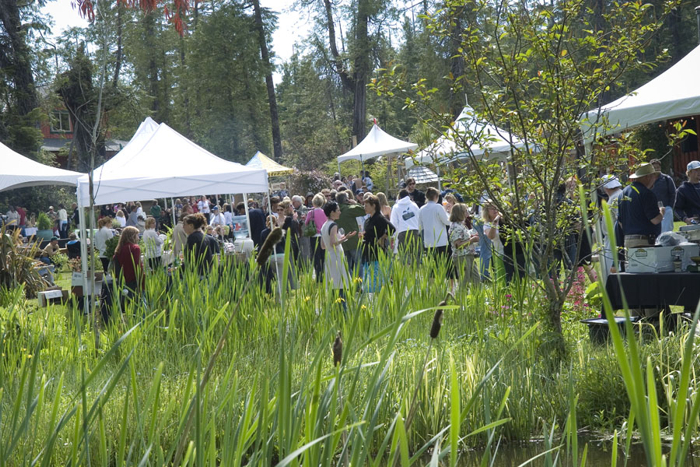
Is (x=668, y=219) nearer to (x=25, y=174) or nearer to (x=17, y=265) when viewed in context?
(x=25, y=174)

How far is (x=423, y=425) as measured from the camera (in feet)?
12.2

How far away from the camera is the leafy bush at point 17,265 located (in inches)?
409

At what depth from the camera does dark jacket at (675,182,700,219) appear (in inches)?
342

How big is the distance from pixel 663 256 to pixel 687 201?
3.55 meters

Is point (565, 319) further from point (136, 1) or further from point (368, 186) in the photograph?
point (368, 186)

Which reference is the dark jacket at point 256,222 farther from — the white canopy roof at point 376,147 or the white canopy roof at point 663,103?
the white canopy roof at point 376,147

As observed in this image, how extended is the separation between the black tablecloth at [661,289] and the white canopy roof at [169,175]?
5675 millimetres

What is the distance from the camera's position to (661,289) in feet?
18.1

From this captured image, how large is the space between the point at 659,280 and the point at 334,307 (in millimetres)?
2434

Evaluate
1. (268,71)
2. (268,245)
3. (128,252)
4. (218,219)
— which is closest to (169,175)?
(128,252)

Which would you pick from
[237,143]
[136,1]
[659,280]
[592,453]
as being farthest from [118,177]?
[237,143]

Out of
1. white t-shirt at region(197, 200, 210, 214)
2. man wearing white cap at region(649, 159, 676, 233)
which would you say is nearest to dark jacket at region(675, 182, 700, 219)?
man wearing white cap at region(649, 159, 676, 233)

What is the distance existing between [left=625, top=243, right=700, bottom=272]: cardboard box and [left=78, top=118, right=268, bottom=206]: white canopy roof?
5659 mm

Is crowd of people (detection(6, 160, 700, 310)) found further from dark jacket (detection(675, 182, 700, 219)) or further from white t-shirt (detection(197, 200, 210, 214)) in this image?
white t-shirt (detection(197, 200, 210, 214))
